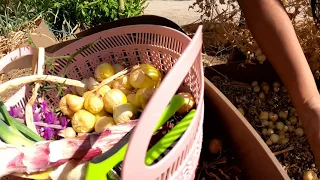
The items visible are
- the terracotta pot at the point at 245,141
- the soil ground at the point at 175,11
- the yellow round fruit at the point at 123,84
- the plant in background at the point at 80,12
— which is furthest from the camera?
the soil ground at the point at 175,11

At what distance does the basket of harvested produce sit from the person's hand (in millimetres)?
238

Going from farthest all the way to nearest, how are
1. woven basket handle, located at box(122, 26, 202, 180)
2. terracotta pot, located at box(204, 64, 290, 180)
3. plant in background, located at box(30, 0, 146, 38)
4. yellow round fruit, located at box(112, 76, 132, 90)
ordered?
plant in background, located at box(30, 0, 146, 38) → yellow round fruit, located at box(112, 76, 132, 90) → terracotta pot, located at box(204, 64, 290, 180) → woven basket handle, located at box(122, 26, 202, 180)

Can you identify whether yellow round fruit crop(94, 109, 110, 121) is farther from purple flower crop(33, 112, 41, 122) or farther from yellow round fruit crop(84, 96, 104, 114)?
purple flower crop(33, 112, 41, 122)

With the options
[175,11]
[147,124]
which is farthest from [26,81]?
[175,11]

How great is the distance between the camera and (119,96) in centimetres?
99

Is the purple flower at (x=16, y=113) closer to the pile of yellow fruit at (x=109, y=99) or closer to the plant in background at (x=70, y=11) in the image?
the pile of yellow fruit at (x=109, y=99)

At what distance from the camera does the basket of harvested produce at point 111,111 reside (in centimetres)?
58

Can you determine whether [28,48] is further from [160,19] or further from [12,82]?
[160,19]

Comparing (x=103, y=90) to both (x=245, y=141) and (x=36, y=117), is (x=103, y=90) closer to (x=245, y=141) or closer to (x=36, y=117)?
(x=36, y=117)

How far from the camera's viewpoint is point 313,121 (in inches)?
32.1

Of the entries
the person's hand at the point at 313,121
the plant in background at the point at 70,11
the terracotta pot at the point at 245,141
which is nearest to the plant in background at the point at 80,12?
the plant in background at the point at 70,11

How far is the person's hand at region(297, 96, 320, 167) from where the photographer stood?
30.9 inches

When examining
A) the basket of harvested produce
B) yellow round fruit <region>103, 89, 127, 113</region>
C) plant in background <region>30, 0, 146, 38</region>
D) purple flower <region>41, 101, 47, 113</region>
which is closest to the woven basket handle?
the basket of harvested produce

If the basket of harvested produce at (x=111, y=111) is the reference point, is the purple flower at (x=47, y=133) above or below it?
below
